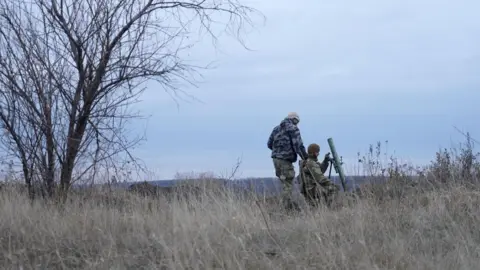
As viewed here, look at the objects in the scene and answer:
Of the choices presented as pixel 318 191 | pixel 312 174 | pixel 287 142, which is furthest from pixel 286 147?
pixel 318 191

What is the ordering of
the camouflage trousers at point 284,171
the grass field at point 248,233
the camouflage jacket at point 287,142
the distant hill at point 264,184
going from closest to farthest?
the grass field at point 248,233 → the distant hill at point 264,184 → the camouflage trousers at point 284,171 → the camouflage jacket at point 287,142

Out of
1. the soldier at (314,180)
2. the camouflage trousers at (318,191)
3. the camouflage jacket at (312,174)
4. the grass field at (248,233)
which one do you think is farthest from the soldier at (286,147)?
the grass field at (248,233)

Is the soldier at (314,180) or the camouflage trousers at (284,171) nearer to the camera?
the soldier at (314,180)

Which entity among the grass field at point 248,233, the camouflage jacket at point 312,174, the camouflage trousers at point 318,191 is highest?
the camouflage jacket at point 312,174

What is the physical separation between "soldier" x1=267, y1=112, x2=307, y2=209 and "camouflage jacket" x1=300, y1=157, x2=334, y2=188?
1.60 ft

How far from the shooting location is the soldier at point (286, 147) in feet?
36.9

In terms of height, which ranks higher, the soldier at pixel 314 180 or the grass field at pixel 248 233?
the soldier at pixel 314 180

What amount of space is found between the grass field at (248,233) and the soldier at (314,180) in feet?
2.91

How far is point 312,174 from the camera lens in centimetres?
1040

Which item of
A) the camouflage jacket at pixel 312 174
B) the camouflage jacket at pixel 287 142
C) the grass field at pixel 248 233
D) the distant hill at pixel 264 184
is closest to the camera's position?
the grass field at pixel 248 233

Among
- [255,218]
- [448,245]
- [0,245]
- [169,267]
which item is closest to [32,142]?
[0,245]

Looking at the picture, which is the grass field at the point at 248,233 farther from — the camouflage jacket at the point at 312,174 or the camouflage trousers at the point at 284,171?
the camouflage trousers at the point at 284,171

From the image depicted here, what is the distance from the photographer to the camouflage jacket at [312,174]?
10.3 metres

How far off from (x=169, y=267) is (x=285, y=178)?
534cm
